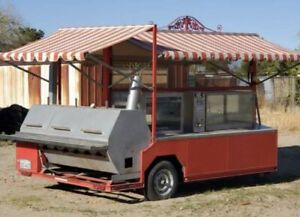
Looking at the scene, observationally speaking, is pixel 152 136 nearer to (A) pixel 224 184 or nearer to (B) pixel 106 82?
(B) pixel 106 82

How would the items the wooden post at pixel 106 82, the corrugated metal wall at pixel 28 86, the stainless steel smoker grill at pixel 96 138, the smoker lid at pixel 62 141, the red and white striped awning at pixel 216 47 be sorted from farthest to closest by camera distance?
the corrugated metal wall at pixel 28 86 < the wooden post at pixel 106 82 < the red and white striped awning at pixel 216 47 < the stainless steel smoker grill at pixel 96 138 < the smoker lid at pixel 62 141

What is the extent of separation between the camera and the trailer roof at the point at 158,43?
995 centimetres

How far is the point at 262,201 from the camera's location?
408 inches

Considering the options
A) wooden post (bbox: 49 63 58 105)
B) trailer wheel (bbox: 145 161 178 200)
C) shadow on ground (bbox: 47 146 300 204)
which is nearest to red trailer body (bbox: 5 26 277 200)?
trailer wheel (bbox: 145 161 178 200)

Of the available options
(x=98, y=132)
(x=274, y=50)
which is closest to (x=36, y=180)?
(x=98, y=132)

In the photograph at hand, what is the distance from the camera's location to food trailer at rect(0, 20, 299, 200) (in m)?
9.88

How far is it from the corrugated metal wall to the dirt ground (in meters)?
10.9

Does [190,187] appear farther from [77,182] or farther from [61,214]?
[61,214]

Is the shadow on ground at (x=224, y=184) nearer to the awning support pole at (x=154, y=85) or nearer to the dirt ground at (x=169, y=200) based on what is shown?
the dirt ground at (x=169, y=200)

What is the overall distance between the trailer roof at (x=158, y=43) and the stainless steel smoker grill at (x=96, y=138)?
37.3 inches

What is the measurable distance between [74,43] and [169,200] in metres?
2.78

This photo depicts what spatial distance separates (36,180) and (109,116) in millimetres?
3014

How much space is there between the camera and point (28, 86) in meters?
27.9

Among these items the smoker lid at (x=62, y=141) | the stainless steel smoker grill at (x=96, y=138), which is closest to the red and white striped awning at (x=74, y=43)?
the stainless steel smoker grill at (x=96, y=138)
